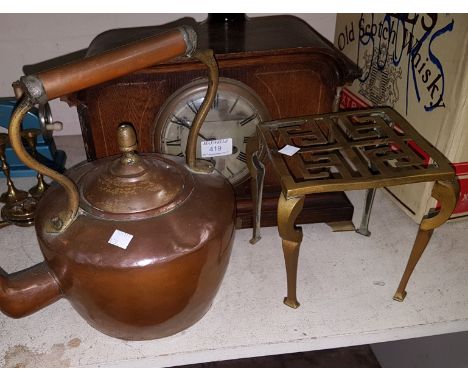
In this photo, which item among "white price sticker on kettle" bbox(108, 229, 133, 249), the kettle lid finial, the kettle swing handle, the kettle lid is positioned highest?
the kettle swing handle

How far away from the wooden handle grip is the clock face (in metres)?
0.19

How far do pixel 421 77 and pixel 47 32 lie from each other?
0.95 meters

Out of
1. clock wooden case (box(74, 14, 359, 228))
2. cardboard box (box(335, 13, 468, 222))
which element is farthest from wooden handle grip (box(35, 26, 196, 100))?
cardboard box (box(335, 13, 468, 222))

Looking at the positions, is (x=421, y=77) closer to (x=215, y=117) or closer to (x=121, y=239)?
(x=215, y=117)

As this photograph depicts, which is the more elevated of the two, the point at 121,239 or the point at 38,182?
the point at 121,239

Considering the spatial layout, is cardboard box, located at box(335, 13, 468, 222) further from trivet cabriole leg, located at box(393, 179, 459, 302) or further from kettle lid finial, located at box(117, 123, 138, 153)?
kettle lid finial, located at box(117, 123, 138, 153)

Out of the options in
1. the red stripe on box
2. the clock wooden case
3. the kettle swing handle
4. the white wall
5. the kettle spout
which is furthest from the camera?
the white wall

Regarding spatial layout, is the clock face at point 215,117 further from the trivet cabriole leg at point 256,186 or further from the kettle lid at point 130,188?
the kettle lid at point 130,188

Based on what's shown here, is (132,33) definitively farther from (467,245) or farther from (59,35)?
(467,245)

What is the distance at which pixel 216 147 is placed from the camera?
0.94 meters

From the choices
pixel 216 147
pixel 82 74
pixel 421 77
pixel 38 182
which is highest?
pixel 82 74

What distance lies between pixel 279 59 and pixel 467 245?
59 cm

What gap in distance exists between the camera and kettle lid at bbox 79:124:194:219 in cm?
68

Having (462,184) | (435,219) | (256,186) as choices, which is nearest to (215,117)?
(256,186)
